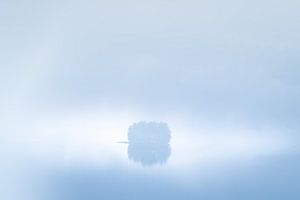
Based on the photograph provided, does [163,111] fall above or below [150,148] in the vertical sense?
above

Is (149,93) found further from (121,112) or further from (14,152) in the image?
(14,152)

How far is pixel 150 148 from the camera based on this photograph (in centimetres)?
203

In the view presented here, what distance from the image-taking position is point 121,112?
2.04m

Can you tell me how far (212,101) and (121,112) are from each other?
45cm

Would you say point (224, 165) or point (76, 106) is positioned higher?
point (76, 106)

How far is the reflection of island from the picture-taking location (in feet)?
6.61

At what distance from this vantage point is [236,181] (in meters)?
2.01

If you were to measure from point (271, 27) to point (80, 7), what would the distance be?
95 centimetres

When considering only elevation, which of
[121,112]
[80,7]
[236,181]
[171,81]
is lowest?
[236,181]

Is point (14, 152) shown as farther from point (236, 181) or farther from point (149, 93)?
point (236, 181)

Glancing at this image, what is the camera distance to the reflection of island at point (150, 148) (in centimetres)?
202

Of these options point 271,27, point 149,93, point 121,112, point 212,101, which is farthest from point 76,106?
point 271,27

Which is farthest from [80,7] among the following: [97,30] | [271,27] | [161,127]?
[271,27]

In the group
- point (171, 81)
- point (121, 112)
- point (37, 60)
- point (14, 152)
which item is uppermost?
point (37, 60)
